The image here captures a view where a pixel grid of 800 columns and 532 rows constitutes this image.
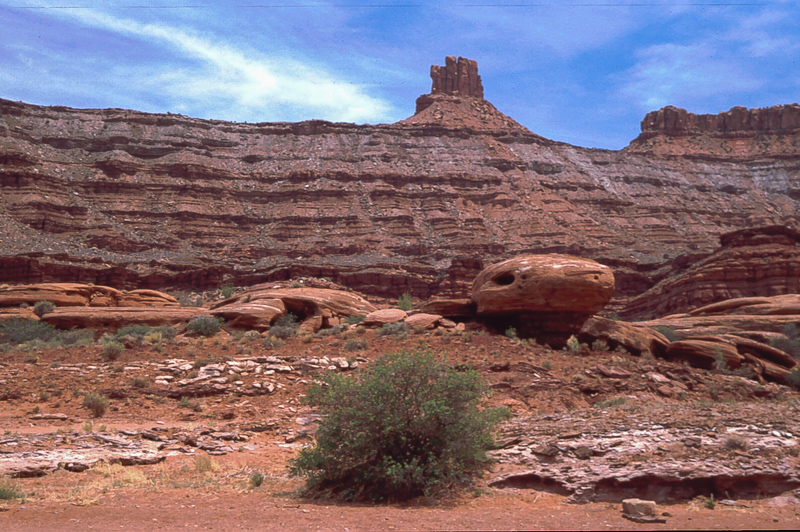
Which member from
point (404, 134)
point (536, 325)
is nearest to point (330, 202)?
point (404, 134)

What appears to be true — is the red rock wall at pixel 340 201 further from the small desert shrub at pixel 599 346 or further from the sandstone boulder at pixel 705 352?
the small desert shrub at pixel 599 346

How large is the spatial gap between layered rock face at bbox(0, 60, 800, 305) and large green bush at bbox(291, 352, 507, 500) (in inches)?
1869

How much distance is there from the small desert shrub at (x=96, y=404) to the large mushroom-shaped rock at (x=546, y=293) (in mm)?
12041

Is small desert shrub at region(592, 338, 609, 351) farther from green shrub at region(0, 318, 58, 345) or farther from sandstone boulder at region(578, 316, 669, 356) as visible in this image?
green shrub at region(0, 318, 58, 345)

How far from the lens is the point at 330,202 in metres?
78.7

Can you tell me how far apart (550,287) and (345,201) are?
61.2 m

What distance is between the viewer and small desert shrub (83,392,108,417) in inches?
567

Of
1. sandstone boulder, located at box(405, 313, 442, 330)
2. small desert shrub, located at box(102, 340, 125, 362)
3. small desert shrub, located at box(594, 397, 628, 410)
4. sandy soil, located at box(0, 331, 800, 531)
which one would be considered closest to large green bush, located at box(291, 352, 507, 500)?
sandy soil, located at box(0, 331, 800, 531)

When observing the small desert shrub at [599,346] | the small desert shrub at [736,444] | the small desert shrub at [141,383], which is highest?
the small desert shrub at [736,444]

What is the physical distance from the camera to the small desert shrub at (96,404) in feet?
47.2

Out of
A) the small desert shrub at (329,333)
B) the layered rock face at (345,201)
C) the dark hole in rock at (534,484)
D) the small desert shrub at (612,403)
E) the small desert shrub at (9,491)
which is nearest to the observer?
the small desert shrub at (9,491)

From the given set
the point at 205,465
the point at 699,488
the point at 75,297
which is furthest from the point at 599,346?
the point at 75,297

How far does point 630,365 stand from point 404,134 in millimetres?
80066

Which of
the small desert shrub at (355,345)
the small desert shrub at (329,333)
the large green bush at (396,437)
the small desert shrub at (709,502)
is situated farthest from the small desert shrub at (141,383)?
the small desert shrub at (709,502)
